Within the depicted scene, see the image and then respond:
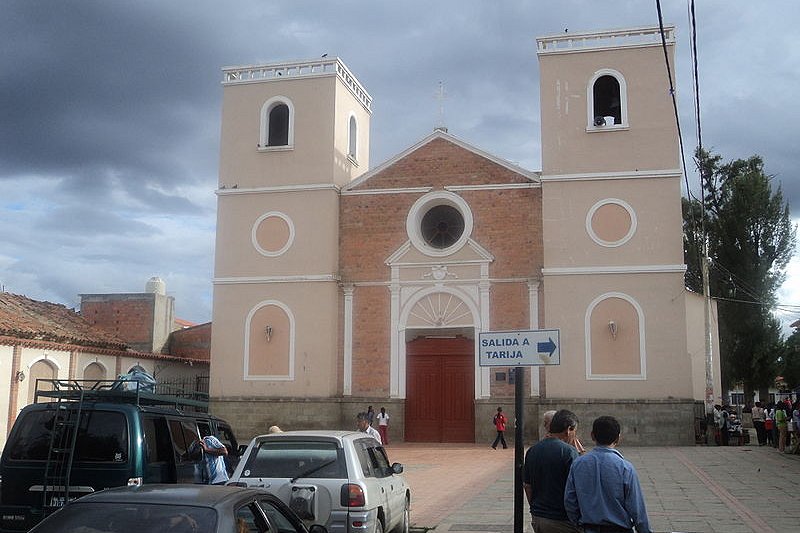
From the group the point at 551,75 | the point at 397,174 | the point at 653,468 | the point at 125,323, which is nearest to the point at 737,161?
the point at 551,75

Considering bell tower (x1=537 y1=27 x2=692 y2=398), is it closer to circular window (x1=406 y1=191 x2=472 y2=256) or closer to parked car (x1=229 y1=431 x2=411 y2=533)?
circular window (x1=406 y1=191 x2=472 y2=256)

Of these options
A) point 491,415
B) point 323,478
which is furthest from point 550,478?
point 491,415

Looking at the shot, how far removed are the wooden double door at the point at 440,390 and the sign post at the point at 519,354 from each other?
16.7m

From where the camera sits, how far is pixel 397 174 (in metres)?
27.6

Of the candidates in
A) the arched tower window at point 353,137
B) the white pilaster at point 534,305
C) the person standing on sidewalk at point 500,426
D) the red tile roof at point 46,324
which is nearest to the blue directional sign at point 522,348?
the person standing on sidewalk at point 500,426

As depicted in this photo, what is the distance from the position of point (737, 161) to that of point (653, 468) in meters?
28.2

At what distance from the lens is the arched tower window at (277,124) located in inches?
1121

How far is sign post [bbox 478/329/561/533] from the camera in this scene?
9500mm

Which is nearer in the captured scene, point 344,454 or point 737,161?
point 344,454

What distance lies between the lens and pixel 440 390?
26625 mm

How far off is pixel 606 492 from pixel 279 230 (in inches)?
904

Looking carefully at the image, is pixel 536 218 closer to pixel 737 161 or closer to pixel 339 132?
pixel 339 132

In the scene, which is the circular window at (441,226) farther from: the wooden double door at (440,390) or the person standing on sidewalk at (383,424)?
the person standing on sidewalk at (383,424)

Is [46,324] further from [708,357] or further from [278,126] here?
[708,357]
